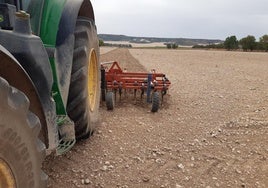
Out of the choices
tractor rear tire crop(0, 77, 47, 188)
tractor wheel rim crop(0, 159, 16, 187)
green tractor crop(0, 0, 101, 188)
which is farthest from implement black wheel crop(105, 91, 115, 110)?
tractor wheel rim crop(0, 159, 16, 187)

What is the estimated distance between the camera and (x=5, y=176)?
1916 mm

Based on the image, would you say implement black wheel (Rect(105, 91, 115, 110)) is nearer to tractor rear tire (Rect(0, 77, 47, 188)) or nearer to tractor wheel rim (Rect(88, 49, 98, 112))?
tractor wheel rim (Rect(88, 49, 98, 112))

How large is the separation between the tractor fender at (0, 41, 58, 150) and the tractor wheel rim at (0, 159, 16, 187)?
0.50 meters

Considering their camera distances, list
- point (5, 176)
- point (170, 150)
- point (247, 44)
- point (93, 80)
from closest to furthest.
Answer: point (5, 176)
point (170, 150)
point (93, 80)
point (247, 44)

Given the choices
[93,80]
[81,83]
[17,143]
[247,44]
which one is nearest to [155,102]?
[93,80]

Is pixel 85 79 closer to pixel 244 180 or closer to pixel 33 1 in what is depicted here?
pixel 33 1

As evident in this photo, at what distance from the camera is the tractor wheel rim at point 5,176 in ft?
6.20

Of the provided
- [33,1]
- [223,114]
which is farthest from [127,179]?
[223,114]

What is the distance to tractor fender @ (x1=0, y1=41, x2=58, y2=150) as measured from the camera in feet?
6.89

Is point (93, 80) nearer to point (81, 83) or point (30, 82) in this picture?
point (81, 83)

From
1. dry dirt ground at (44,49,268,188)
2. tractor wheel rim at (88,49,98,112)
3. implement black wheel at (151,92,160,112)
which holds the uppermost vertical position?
tractor wheel rim at (88,49,98,112)

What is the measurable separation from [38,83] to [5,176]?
796mm

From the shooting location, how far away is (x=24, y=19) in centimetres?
239

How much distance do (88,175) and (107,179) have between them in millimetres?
185
